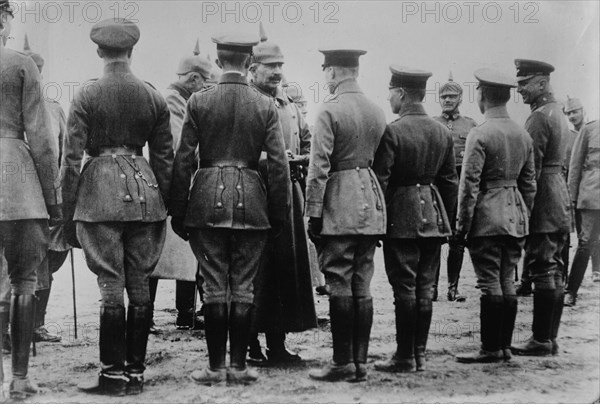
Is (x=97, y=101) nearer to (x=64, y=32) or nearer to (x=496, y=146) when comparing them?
(x=64, y=32)

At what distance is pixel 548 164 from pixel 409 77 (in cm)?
155

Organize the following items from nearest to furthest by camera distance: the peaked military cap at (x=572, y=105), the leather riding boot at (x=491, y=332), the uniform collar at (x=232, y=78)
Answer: the uniform collar at (x=232, y=78), the leather riding boot at (x=491, y=332), the peaked military cap at (x=572, y=105)

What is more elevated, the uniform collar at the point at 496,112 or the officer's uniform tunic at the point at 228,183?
the uniform collar at the point at 496,112

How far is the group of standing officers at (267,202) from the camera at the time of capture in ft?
13.4

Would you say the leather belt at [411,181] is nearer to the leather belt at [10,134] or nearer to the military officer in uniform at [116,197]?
the military officer in uniform at [116,197]

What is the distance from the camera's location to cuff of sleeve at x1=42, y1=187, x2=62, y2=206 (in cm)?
407

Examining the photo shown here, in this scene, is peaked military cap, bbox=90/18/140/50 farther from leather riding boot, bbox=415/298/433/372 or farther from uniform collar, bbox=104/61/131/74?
leather riding boot, bbox=415/298/433/372

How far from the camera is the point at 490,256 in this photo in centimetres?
505

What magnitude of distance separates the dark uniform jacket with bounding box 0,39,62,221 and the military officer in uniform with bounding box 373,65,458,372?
2196mm

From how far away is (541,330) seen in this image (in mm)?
5277

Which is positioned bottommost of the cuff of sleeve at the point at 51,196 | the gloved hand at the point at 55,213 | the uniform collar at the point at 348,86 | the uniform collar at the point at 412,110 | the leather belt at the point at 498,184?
the gloved hand at the point at 55,213

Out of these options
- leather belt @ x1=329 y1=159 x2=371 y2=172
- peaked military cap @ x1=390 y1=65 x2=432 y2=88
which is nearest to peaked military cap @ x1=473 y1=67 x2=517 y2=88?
peaked military cap @ x1=390 y1=65 x2=432 y2=88

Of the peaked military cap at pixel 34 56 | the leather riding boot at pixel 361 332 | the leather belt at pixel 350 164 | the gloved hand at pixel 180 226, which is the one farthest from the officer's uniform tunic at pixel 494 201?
the peaked military cap at pixel 34 56

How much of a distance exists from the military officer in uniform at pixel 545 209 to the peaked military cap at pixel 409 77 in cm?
114
